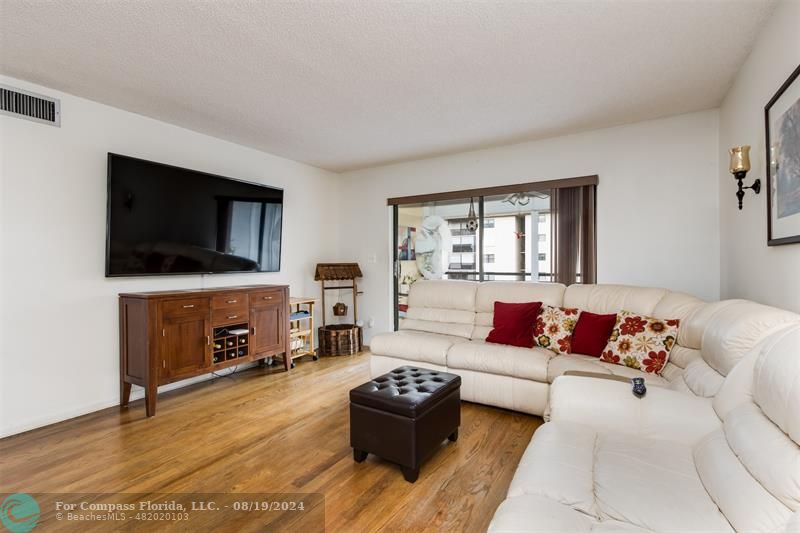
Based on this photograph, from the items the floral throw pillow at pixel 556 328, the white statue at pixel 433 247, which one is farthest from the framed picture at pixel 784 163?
the white statue at pixel 433 247

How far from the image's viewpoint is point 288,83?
2.71m

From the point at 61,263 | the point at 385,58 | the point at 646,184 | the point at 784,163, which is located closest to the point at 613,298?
the point at 646,184

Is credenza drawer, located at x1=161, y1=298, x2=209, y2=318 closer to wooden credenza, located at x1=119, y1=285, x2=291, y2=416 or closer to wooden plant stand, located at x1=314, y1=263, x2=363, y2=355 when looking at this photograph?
wooden credenza, located at x1=119, y1=285, x2=291, y2=416

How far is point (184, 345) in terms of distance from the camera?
3098 mm

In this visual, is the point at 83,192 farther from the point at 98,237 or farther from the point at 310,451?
the point at 310,451

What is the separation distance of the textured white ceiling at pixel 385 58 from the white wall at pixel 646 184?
0.80ft

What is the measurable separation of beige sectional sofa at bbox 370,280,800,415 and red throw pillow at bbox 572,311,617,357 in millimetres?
79

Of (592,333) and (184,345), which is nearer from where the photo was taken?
(592,333)

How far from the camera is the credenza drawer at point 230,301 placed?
3340 millimetres

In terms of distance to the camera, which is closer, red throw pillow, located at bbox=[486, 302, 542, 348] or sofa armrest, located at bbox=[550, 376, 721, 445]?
sofa armrest, located at bbox=[550, 376, 721, 445]

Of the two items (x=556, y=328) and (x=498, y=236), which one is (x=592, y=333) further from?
(x=498, y=236)

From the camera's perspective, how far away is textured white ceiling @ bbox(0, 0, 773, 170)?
195 centimetres

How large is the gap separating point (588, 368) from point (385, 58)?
2.43 m

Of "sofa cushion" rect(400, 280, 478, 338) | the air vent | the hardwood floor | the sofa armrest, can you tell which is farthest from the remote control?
the air vent
